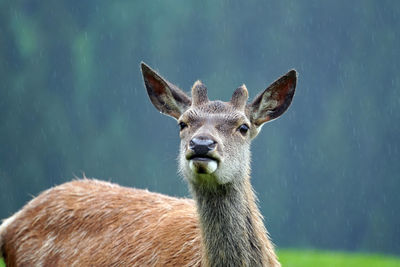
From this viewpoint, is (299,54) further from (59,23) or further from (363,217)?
(59,23)

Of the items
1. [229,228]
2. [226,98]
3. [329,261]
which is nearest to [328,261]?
[329,261]

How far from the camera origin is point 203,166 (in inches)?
196

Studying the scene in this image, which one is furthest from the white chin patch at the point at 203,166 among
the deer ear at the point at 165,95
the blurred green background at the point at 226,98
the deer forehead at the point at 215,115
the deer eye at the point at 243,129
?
the blurred green background at the point at 226,98

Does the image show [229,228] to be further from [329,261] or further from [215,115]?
[329,261]

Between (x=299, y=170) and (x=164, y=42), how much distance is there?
24.9 feet

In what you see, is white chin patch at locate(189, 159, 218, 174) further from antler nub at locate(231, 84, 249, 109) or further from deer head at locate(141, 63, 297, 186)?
antler nub at locate(231, 84, 249, 109)

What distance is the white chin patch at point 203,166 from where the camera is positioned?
4977mm

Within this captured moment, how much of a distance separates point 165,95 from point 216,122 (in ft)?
2.97

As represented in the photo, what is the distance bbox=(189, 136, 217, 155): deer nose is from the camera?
4.97 m

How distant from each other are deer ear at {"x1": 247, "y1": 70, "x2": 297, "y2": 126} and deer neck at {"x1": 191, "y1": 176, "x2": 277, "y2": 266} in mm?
765

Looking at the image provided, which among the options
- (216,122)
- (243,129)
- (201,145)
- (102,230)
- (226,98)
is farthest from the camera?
(226,98)

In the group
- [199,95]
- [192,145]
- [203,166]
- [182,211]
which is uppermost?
[199,95]

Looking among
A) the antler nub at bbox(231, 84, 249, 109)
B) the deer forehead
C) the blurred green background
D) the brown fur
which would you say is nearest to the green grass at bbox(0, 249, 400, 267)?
the brown fur

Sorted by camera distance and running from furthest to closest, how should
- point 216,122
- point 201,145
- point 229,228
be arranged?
point 216,122 < point 229,228 < point 201,145
